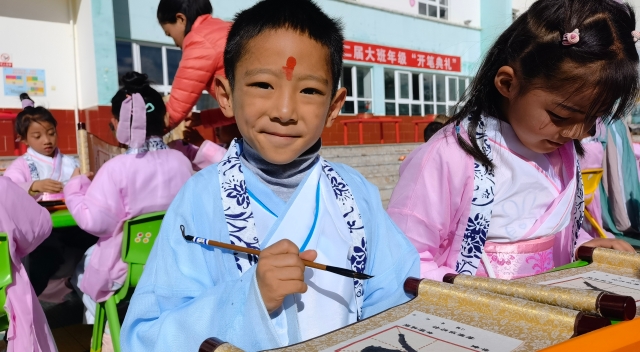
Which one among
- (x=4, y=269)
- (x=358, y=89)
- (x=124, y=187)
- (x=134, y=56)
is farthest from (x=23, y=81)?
(x=358, y=89)

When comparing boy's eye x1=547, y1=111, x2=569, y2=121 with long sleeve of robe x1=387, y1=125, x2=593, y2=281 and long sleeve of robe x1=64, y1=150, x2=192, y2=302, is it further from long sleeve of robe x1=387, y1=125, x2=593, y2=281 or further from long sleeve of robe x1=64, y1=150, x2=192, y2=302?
long sleeve of robe x1=64, y1=150, x2=192, y2=302

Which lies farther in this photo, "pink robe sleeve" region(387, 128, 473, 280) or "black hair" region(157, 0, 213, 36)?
"black hair" region(157, 0, 213, 36)

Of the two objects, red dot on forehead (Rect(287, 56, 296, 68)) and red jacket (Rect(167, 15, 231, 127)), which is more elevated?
red jacket (Rect(167, 15, 231, 127))

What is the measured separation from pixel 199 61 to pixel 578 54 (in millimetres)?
1763

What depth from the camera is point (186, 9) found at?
8.59 ft

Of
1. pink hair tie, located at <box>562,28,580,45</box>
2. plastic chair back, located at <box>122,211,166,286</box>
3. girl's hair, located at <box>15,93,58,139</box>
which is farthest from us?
girl's hair, located at <box>15,93,58,139</box>

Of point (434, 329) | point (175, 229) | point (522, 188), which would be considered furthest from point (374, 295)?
point (522, 188)

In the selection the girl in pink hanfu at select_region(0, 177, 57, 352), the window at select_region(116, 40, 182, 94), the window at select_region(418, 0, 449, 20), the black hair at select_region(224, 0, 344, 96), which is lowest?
the girl in pink hanfu at select_region(0, 177, 57, 352)

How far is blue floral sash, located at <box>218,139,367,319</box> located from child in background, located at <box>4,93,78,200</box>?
317 centimetres

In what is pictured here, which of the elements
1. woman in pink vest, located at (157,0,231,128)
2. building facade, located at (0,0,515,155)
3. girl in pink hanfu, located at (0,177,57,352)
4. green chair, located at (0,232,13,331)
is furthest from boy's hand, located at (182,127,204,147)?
building facade, located at (0,0,515,155)

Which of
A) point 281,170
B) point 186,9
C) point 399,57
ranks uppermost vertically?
point 399,57

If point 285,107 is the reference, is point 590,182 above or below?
below

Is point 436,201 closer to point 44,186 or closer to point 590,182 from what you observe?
point 590,182

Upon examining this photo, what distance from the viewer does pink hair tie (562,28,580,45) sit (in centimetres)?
131
